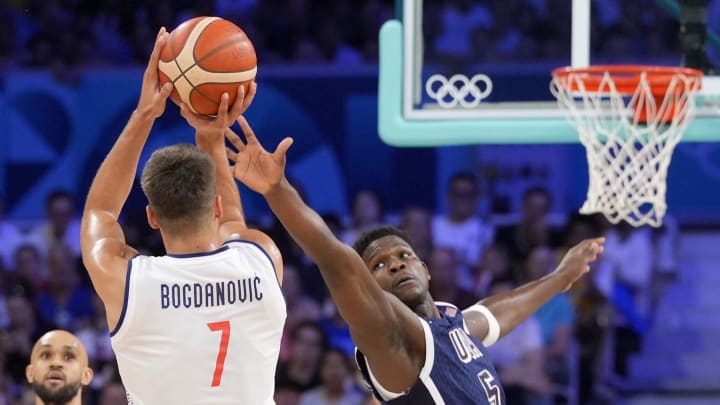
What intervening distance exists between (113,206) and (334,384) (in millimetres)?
4861

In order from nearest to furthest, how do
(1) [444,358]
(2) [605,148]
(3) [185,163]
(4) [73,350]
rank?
(3) [185,163], (1) [444,358], (4) [73,350], (2) [605,148]

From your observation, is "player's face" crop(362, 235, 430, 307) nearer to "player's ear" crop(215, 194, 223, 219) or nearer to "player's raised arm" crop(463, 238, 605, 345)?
"player's raised arm" crop(463, 238, 605, 345)

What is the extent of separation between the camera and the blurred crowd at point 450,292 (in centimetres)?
864

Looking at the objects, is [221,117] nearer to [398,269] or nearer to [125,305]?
[125,305]

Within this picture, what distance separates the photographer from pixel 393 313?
4.09 m

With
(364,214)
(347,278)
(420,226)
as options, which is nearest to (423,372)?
(347,278)

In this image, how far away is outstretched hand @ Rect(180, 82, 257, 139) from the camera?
155 inches

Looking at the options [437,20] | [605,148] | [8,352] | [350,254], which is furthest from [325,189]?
[350,254]

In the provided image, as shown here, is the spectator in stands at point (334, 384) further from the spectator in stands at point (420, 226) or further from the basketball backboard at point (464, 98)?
the basketball backboard at point (464, 98)

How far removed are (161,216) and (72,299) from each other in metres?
6.19

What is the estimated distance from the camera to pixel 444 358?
4312 mm

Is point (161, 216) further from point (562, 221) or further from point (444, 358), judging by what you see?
point (562, 221)

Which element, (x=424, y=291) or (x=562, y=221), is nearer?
(x=424, y=291)

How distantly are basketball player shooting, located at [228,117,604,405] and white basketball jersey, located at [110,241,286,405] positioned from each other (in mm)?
238
